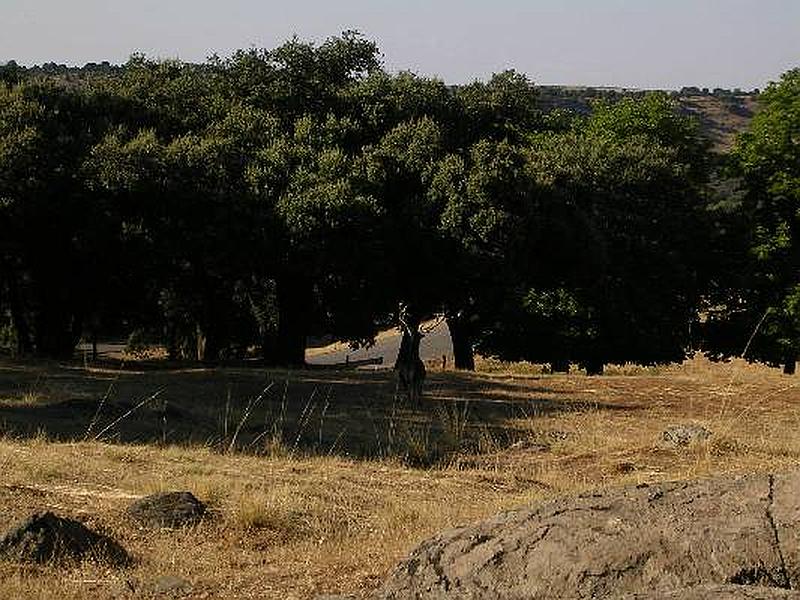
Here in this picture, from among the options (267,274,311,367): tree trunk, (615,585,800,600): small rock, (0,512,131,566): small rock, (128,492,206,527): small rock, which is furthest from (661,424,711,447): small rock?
(267,274,311,367): tree trunk

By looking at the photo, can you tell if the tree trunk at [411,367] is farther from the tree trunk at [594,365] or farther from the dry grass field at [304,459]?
the tree trunk at [594,365]

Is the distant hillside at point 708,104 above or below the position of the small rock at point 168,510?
above

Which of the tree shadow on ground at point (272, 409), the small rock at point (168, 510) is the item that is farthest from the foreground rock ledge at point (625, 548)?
the tree shadow on ground at point (272, 409)

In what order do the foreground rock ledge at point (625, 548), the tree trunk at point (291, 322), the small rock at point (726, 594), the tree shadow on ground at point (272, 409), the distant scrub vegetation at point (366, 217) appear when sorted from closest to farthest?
the small rock at point (726, 594) → the foreground rock ledge at point (625, 548) → the tree shadow on ground at point (272, 409) → the distant scrub vegetation at point (366, 217) → the tree trunk at point (291, 322)

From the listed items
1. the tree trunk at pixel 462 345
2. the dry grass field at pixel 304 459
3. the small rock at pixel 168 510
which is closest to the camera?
the dry grass field at pixel 304 459

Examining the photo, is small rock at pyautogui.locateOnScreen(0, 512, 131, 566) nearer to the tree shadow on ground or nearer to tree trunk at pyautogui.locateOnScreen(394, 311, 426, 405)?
the tree shadow on ground

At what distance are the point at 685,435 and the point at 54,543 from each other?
7825 millimetres

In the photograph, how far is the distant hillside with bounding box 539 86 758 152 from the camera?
117 meters

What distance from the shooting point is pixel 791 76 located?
3180 centimetres

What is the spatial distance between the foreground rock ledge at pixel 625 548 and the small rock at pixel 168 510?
3.01 metres

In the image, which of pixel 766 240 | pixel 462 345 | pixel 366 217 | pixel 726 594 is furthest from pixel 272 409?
pixel 766 240

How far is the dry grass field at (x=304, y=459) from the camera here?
6.27 m

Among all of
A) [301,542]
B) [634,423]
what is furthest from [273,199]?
[301,542]

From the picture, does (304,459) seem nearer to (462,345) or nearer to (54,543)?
(54,543)
